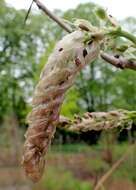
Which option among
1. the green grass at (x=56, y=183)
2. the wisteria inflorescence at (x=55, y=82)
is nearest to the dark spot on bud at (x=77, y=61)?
the wisteria inflorescence at (x=55, y=82)

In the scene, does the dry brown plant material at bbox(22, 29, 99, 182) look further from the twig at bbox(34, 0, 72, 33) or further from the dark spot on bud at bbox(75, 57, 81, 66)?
the twig at bbox(34, 0, 72, 33)

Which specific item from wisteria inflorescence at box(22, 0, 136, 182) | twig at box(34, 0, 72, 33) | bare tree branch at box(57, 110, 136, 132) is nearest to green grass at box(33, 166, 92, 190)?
bare tree branch at box(57, 110, 136, 132)

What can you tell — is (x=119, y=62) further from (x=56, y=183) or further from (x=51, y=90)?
(x=56, y=183)

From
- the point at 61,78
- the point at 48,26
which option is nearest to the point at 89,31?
the point at 61,78

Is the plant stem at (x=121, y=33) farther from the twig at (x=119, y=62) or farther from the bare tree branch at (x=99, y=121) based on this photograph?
the bare tree branch at (x=99, y=121)

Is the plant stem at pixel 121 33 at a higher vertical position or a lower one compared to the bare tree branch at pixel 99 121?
higher

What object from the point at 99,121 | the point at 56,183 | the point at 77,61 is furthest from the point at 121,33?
the point at 56,183
